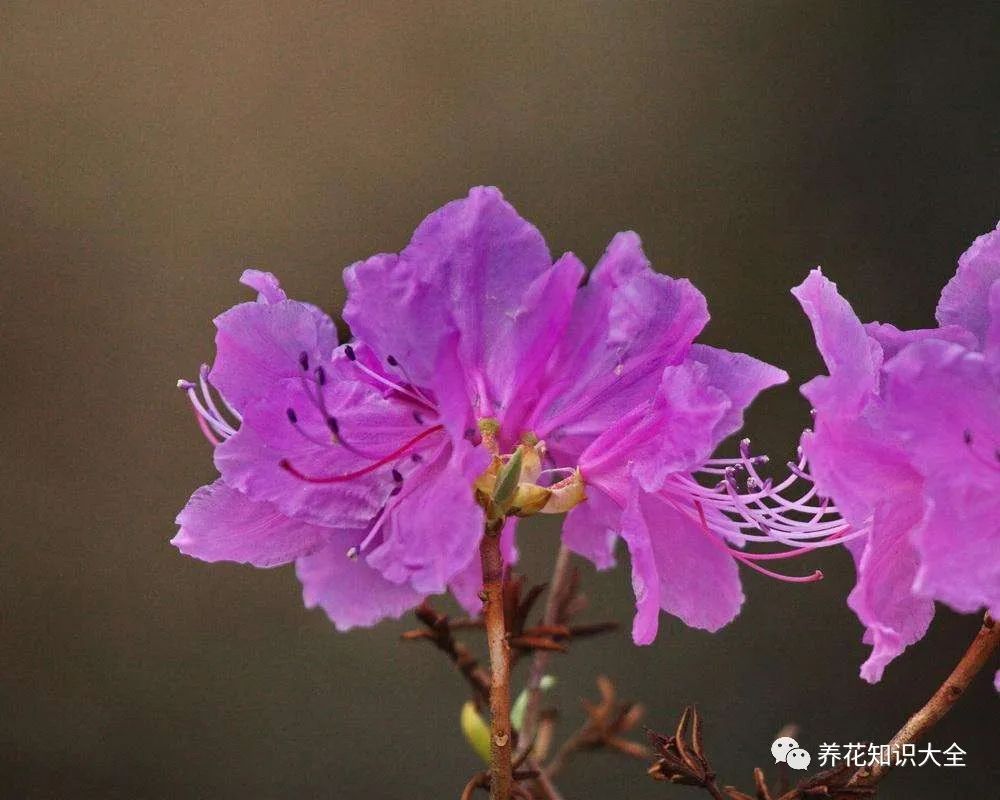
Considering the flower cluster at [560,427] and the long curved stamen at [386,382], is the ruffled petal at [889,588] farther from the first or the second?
the long curved stamen at [386,382]

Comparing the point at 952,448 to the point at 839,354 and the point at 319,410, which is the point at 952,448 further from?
the point at 319,410

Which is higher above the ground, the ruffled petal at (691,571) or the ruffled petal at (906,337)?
the ruffled petal at (906,337)

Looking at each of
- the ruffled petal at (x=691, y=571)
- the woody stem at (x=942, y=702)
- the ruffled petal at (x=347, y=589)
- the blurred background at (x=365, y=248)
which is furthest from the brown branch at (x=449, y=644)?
the blurred background at (x=365, y=248)

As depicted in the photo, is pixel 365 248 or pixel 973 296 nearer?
pixel 973 296

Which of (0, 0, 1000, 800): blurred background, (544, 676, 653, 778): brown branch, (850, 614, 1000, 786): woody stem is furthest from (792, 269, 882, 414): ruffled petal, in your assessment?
(0, 0, 1000, 800): blurred background

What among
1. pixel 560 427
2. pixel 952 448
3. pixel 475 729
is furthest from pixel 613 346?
pixel 475 729

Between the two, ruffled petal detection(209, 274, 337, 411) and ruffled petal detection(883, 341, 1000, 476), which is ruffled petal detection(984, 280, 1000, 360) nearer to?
ruffled petal detection(883, 341, 1000, 476)

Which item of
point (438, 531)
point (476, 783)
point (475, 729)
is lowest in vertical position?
point (475, 729)

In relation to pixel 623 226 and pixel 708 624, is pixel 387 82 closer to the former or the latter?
pixel 623 226
